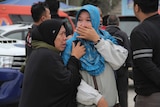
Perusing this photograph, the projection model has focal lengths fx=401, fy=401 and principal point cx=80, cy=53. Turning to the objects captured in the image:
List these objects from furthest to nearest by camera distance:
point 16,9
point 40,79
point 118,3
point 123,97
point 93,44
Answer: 1. point 118,3
2. point 16,9
3. point 123,97
4. point 93,44
5. point 40,79

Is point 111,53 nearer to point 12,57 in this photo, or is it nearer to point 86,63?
point 86,63

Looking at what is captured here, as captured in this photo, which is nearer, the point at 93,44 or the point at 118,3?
the point at 93,44

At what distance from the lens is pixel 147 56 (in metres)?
3.06

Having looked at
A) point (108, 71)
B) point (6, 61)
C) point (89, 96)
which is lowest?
point (6, 61)

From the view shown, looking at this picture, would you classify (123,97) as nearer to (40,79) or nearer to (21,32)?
(40,79)

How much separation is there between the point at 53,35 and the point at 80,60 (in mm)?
271

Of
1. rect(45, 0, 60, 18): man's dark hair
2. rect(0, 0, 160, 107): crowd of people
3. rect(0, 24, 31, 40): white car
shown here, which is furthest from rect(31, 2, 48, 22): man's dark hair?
rect(0, 24, 31, 40): white car

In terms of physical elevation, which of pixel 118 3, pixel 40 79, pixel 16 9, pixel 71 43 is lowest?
pixel 118 3

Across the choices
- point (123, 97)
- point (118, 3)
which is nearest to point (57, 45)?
point (123, 97)

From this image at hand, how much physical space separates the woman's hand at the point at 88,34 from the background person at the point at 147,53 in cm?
34

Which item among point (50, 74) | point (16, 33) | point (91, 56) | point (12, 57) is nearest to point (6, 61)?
point (12, 57)

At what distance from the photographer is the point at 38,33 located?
2.94 metres

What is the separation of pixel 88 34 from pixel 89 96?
45cm

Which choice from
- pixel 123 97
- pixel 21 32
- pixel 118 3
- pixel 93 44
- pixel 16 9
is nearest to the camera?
pixel 93 44
